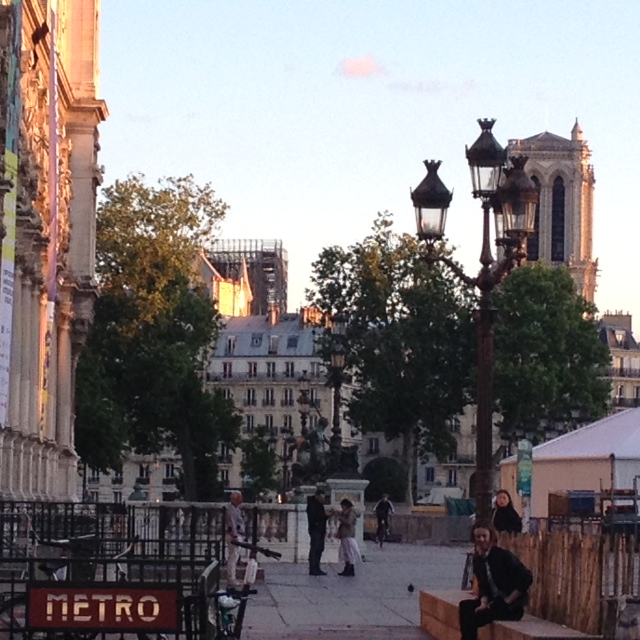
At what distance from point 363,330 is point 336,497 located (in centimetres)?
4351

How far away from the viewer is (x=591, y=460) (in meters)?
41.8

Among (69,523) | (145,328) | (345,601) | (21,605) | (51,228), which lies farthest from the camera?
(145,328)

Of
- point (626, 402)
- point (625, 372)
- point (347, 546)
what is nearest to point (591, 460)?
point (347, 546)

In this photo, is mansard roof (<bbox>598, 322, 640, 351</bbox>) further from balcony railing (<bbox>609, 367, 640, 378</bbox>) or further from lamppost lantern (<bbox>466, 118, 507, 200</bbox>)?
lamppost lantern (<bbox>466, 118, 507, 200</bbox>)

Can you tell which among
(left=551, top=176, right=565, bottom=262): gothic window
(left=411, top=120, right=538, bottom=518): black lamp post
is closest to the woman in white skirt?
(left=411, top=120, right=538, bottom=518): black lamp post

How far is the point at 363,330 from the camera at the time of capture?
3866 inches

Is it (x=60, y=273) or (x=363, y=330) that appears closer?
(x=60, y=273)

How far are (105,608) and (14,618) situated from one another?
1374 millimetres

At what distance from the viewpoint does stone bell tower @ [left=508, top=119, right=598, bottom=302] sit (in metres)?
Result: 182

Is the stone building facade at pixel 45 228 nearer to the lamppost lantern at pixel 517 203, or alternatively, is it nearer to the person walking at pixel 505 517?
the person walking at pixel 505 517

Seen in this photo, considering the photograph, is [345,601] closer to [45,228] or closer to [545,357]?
[45,228]

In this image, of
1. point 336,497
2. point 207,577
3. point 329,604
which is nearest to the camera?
point 207,577

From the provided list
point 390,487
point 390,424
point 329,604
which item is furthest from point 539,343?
point 329,604

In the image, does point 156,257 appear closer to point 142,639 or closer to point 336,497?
point 336,497
